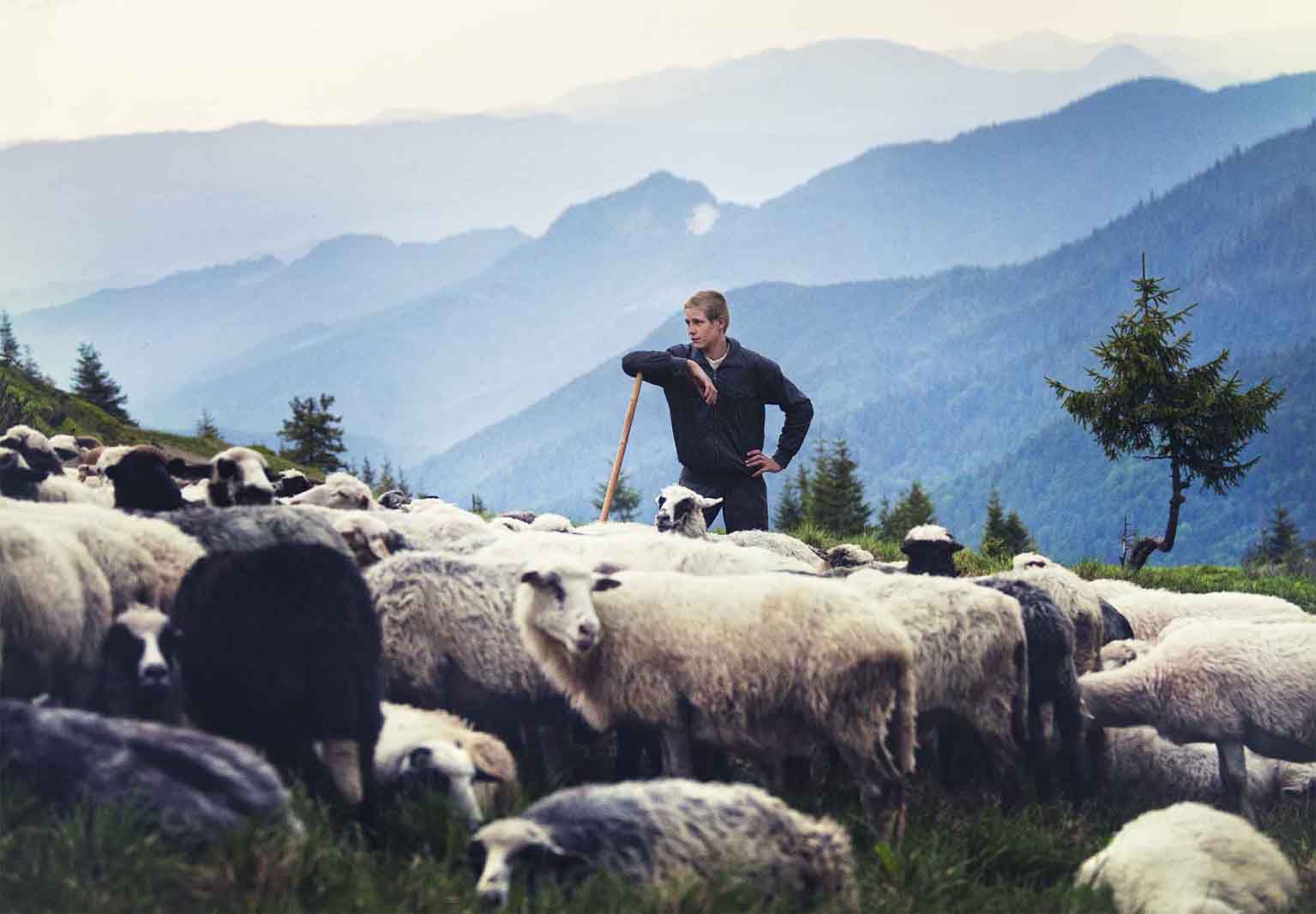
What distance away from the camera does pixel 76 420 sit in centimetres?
3438

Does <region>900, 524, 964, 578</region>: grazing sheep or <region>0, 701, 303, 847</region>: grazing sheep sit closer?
<region>0, 701, 303, 847</region>: grazing sheep

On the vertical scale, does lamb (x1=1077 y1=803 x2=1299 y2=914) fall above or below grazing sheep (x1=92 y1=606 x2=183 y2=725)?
below

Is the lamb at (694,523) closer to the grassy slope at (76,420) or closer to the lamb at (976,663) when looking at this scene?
the lamb at (976,663)

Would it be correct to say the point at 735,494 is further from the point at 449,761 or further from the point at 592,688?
the point at 449,761

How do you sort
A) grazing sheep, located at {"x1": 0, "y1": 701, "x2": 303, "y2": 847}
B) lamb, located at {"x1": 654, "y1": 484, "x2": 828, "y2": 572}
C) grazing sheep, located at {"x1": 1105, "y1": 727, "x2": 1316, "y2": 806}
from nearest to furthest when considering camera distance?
grazing sheep, located at {"x1": 0, "y1": 701, "x2": 303, "y2": 847}, grazing sheep, located at {"x1": 1105, "y1": 727, "x2": 1316, "y2": 806}, lamb, located at {"x1": 654, "y1": 484, "x2": 828, "y2": 572}

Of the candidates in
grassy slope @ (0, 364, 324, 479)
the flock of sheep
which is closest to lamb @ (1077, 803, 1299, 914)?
the flock of sheep

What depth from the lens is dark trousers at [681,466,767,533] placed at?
13.8 m

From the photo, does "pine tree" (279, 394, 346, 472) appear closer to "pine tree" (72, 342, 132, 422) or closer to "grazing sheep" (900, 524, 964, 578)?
"pine tree" (72, 342, 132, 422)

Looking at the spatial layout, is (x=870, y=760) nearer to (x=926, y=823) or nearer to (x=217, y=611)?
(x=926, y=823)

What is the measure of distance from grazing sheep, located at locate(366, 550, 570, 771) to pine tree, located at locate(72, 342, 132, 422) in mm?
44682

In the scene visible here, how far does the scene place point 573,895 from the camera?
18.9 ft

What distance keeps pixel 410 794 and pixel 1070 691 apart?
5.21 m

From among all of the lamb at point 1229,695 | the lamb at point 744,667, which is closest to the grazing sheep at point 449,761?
the lamb at point 744,667

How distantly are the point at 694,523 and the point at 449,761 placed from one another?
21.3ft
